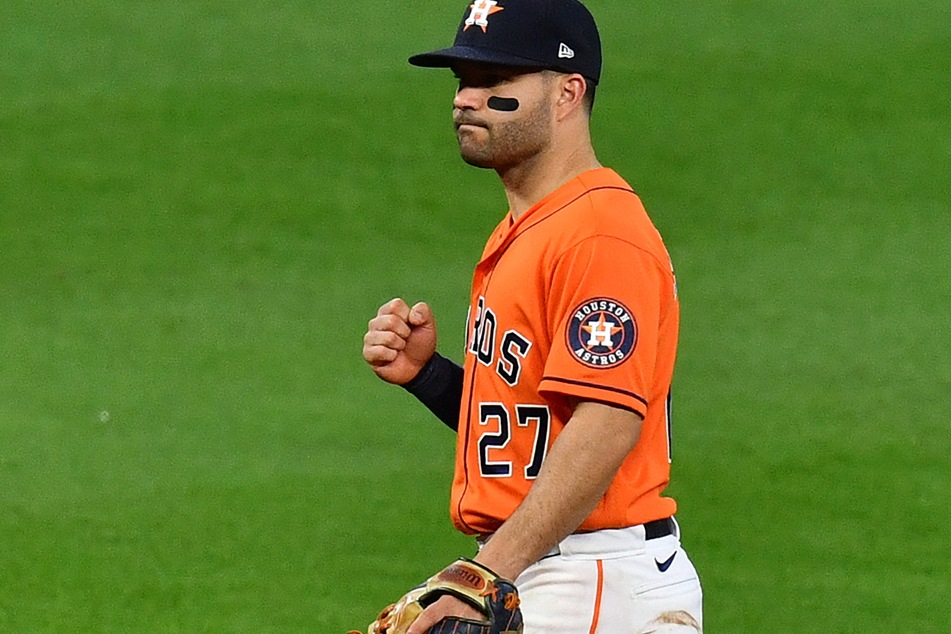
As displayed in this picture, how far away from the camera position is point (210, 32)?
468 inches

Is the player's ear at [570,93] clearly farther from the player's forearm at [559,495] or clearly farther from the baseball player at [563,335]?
the player's forearm at [559,495]

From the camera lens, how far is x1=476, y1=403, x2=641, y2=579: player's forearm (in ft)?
10.5

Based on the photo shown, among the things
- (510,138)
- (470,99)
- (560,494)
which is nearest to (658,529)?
(560,494)

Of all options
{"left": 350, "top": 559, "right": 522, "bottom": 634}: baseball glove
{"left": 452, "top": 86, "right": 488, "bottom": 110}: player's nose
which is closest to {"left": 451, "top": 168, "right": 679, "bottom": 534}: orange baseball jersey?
{"left": 452, "top": 86, "right": 488, "bottom": 110}: player's nose

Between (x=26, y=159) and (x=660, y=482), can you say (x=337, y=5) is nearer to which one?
(x=26, y=159)

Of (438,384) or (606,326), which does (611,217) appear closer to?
(606,326)

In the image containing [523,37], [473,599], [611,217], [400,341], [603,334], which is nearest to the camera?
[473,599]

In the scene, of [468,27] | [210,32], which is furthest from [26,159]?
[468,27]

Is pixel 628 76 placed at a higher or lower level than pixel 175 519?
higher

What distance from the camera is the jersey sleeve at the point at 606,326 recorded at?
10.7ft

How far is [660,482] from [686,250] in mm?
6110

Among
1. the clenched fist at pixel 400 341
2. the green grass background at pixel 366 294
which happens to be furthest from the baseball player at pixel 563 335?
the green grass background at pixel 366 294

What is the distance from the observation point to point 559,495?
3203 mm

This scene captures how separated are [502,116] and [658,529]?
3.18ft
